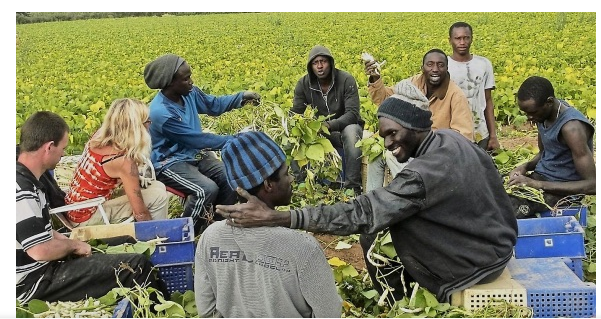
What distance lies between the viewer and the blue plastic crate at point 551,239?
3.59m

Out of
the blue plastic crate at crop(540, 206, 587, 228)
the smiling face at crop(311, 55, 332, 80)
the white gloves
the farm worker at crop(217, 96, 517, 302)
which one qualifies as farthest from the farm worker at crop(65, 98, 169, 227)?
the blue plastic crate at crop(540, 206, 587, 228)

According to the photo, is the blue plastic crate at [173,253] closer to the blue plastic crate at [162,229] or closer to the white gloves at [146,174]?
the blue plastic crate at [162,229]

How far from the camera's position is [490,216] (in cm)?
303

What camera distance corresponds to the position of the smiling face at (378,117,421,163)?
9.86 ft

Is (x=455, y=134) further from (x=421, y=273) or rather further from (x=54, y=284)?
(x=54, y=284)

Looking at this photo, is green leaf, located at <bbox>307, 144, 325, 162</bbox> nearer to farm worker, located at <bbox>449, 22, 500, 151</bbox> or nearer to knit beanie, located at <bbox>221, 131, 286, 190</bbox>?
farm worker, located at <bbox>449, 22, 500, 151</bbox>

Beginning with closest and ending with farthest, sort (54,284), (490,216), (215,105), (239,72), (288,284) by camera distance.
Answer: (288,284)
(490,216)
(54,284)
(215,105)
(239,72)

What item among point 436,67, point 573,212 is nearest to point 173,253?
point 573,212

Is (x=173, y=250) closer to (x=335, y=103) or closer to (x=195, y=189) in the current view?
(x=195, y=189)

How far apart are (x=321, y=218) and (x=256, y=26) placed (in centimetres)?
1629

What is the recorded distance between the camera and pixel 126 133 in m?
4.07

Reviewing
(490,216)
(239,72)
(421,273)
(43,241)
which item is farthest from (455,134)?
(239,72)

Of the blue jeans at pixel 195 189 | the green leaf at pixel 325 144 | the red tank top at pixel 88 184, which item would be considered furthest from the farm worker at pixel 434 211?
the green leaf at pixel 325 144

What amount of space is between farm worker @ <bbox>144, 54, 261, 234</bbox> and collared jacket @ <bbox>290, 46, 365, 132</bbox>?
1176 millimetres
